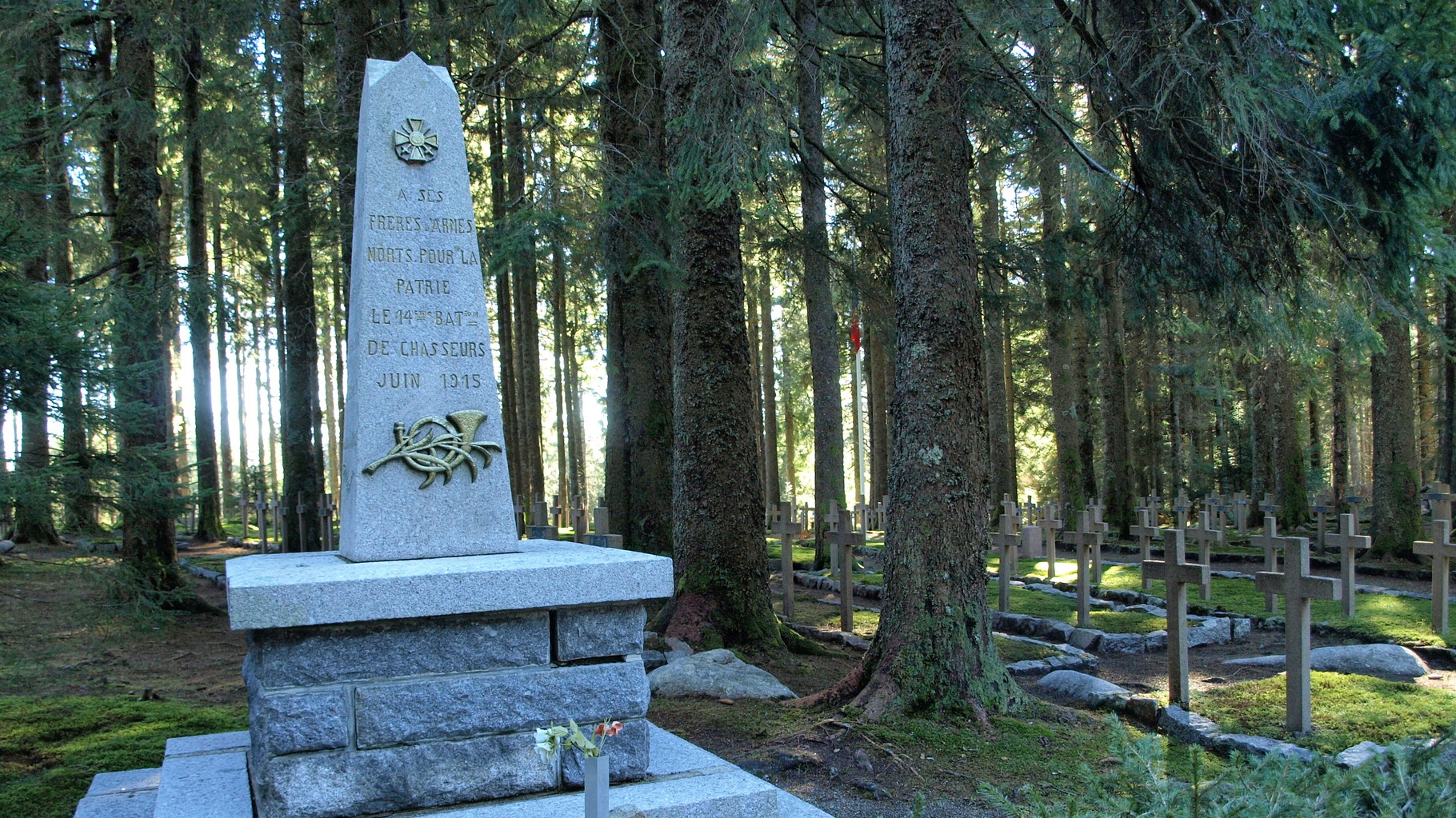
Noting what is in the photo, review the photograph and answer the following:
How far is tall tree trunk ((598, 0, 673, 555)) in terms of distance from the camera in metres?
9.17

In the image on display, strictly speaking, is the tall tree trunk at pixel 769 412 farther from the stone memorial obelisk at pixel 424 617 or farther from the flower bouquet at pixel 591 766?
the flower bouquet at pixel 591 766

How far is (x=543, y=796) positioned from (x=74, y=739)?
3937 millimetres

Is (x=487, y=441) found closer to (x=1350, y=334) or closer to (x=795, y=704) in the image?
(x=795, y=704)

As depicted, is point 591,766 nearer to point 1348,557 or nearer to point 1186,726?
point 1186,726

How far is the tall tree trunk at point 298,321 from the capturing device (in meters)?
11.9

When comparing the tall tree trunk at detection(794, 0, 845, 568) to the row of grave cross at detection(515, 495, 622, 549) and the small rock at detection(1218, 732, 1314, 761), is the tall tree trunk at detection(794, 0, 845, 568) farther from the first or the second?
the small rock at detection(1218, 732, 1314, 761)

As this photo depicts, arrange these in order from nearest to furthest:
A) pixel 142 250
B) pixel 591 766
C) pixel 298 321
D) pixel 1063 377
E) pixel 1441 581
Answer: pixel 591 766, pixel 1441 581, pixel 142 250, pixel 298 321, pixel 1063 377

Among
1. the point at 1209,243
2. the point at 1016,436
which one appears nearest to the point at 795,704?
the point at 1209,243

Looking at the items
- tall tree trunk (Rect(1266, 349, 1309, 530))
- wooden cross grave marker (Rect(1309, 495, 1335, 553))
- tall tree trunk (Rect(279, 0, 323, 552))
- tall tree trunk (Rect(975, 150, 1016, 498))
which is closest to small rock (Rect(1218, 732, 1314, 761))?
tall tree trunk (Rect(975, 150, 1016, 498))

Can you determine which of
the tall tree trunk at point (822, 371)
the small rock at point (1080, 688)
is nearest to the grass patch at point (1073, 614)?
the small rock at point (1080, 688)

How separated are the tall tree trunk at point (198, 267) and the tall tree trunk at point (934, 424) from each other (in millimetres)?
4997

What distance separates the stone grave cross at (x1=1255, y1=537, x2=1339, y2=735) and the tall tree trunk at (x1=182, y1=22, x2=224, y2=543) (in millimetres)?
7252

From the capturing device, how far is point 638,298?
9609 mm

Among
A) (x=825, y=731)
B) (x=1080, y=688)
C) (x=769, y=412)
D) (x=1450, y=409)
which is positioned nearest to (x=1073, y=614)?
(x=1080, y=688)
